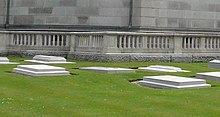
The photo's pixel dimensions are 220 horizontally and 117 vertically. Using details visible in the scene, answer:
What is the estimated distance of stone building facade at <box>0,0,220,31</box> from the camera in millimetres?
29562

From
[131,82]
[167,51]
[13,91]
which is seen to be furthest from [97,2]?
[13,91]

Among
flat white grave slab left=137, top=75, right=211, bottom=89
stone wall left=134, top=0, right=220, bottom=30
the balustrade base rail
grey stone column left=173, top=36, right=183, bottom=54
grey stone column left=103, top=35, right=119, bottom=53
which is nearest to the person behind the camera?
flat white grave slab left=137, top=75, right=211, bottom=89

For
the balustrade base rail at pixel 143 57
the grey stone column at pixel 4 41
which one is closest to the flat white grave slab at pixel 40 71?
the balustrade base rail at pixel 143 57

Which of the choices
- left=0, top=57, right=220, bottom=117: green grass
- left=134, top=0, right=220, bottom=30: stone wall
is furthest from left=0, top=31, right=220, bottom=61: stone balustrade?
left=0, top=57, right=220, bottom=117: green grass

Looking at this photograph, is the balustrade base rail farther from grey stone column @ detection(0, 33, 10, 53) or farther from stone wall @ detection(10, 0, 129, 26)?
stone wall @ detection(10, 0, 129, 26)

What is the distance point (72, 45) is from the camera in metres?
25.6

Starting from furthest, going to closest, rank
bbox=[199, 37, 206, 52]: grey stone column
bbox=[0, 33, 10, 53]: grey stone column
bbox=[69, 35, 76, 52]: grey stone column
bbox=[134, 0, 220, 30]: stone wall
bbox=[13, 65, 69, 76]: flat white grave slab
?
bbox=[134, 0, 220, 30]: stone wall → bbox=[0, 33, 10, 53]: grey stone column → bbox=[199, 37, 206, 52]: grey stone column → bbox=[69, 35, 76, 52]: grey stone column → bbox=[13, 65, 69, 76]: flat white grave slab

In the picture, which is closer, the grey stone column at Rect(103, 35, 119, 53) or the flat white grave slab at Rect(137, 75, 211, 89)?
the flat white grave slab at Rect(137, 75, 211, 89)

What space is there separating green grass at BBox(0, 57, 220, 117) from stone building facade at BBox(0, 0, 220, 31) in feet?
44.6

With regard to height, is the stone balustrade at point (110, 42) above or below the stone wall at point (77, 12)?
below

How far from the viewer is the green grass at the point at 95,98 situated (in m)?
10.1

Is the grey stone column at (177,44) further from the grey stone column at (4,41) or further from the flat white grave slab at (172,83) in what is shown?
the grey stone column at (4,41)

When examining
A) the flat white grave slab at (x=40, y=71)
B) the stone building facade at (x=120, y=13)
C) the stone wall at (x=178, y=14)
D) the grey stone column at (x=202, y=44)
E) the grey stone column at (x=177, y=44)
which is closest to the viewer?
the flat white grave slab at (x=40, y=71)

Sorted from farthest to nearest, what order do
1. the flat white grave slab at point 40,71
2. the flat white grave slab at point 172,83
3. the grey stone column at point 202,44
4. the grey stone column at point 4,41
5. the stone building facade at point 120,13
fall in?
the stone building facade at point 120,13 < the grey stone column at point 4,41 < the grey stone column at point 202,44 < the flat white grave slab at point 40,71 < the flat white grave slab at point 172,83
